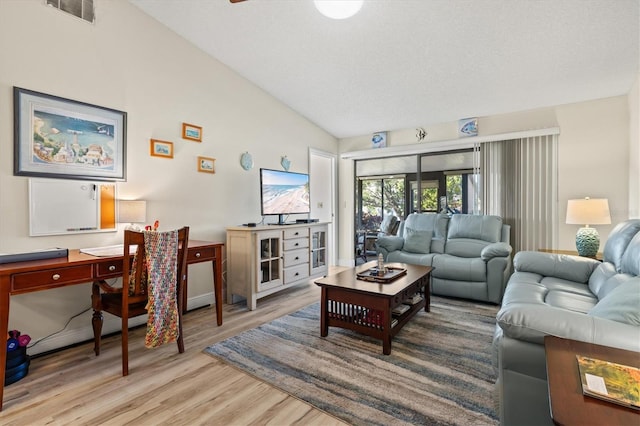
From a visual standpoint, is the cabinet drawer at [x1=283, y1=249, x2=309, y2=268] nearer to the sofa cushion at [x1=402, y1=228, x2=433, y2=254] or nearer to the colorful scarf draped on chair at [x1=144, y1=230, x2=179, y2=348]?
the sofa cushion at [x1=402, y1=228, x2=433, y2=254]

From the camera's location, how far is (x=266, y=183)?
12.1 feet

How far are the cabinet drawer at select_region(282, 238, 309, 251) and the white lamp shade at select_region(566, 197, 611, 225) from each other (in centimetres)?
298

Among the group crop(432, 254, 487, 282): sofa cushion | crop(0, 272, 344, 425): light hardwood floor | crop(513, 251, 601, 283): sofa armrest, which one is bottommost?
crop(0, 272, 344, 425): light hardwood floor

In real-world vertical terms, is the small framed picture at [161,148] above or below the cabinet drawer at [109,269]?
above

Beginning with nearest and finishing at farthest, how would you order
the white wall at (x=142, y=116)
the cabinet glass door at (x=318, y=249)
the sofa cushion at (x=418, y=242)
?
the white wall at (x=142, y=116)
the sofa cushion at (x=418, y=242)
the cabinet glass door at (x=318, y=249)

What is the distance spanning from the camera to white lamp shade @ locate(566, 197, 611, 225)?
10.3ft

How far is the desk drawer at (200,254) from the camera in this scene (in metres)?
2.64

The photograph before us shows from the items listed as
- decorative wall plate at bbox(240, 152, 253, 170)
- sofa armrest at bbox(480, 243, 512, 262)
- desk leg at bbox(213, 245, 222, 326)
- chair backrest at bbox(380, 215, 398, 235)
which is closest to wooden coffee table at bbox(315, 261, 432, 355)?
desk leg at bbox(213, 245, 222, 326)

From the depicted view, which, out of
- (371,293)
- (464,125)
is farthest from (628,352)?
(464,125)

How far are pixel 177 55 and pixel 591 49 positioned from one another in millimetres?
Answer: 3881

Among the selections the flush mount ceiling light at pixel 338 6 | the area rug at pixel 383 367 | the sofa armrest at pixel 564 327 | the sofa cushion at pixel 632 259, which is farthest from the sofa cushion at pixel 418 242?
the flush mount ceiling light at pixel 338 6

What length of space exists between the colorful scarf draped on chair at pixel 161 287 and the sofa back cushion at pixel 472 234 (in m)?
3.16

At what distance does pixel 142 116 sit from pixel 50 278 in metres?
1.66

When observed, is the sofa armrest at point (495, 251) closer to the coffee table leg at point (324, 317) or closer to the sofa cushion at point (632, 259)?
the sofa cushion at point (632, 259)
